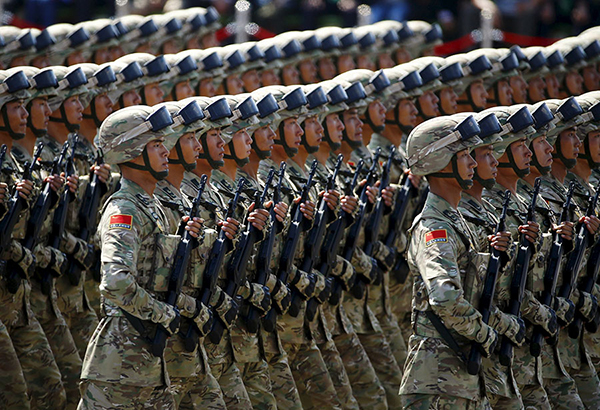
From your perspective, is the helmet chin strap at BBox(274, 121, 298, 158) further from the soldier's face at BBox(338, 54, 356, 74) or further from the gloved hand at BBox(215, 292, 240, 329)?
the soldier's face at BBox(338, 54, 356, 74)

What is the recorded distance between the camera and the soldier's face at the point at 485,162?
23.5 ft

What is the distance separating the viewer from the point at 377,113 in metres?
10.1

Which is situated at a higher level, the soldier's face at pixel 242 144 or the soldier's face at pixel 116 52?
the soldier's face at pixel 116 52

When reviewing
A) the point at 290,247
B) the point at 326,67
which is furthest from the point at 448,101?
the point at 290,247

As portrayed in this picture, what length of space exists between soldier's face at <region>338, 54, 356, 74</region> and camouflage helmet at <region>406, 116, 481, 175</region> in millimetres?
6220

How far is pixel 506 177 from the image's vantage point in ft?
26.3

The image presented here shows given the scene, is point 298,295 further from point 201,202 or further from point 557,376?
point 557,376

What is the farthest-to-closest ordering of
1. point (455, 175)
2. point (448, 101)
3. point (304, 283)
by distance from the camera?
point (448, 101)
point (304, 283)
point (455, 175)

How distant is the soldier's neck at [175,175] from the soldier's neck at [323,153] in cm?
241

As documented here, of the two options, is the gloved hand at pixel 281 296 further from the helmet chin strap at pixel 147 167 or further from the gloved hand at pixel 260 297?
the helmet chin strap at pixel 147 167

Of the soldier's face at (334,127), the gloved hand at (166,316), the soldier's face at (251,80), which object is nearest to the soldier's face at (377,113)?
the soldier's face at (334,127)

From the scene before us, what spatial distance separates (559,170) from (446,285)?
2852 mm

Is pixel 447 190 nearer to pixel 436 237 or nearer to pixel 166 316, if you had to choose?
pixel 436 237

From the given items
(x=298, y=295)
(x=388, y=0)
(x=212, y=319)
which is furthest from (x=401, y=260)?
(x=388, y=0)
